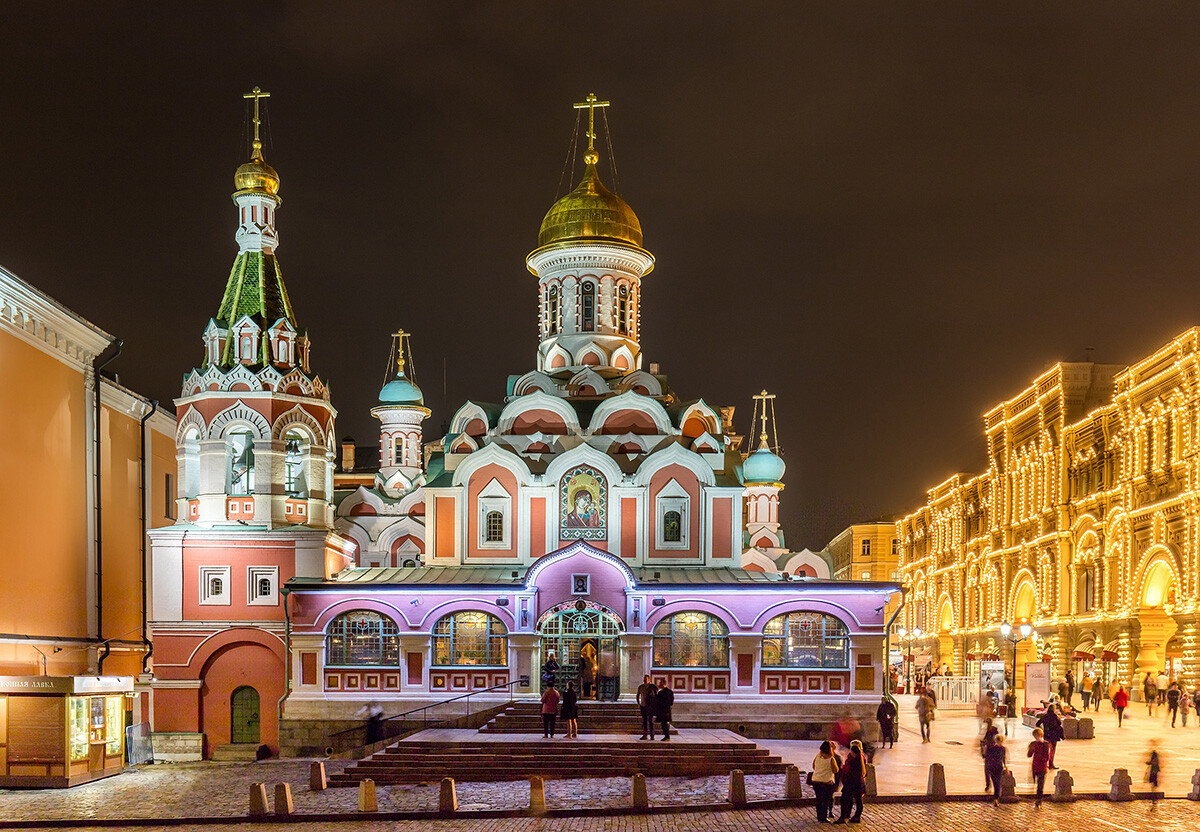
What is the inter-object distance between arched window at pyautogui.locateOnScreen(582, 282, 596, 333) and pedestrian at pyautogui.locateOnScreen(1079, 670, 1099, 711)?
17835mm

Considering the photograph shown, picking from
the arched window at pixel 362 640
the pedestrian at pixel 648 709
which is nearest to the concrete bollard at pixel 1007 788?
the pedestrian at pixel 648 709

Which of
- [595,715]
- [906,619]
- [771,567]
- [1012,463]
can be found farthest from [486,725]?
[906,619]

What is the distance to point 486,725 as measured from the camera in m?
27.5

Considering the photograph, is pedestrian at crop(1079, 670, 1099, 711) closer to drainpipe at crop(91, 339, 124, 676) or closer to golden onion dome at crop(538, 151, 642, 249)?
golden onion dome at crop(538, 151, 642, 249)

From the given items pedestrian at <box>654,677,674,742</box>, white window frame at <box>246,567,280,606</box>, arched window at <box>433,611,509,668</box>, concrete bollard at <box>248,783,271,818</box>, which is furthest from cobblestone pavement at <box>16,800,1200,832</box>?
white window frame at <box>246,567,280,606</box>

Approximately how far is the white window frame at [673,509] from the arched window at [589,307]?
6.52 m

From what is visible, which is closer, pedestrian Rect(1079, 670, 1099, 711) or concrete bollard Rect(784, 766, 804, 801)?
concrete bollard Rect(784, 766, 804, 801)

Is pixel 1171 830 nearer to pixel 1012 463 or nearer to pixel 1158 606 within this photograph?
pixel 1158 606

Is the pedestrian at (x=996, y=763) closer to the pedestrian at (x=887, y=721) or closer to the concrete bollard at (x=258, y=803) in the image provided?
the pedestrian at (x=887, y=721)

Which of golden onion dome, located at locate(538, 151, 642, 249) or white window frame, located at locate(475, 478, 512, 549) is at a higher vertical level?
golden onion dome, located at locate(538, 151, 642, 249)

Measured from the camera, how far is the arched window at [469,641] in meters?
31.8

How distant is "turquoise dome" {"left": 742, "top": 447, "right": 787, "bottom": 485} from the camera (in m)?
50.5

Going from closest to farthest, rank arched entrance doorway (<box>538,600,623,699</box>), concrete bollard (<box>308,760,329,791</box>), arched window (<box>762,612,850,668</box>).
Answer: concrete bollard (<box>308,760,329,791</box>)
arched window (<box>762,612,850,668</box>)
arched entrance doorway (<box>538,600,623,699</box>)

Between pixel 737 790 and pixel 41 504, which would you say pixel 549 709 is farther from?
pixel 41 504
